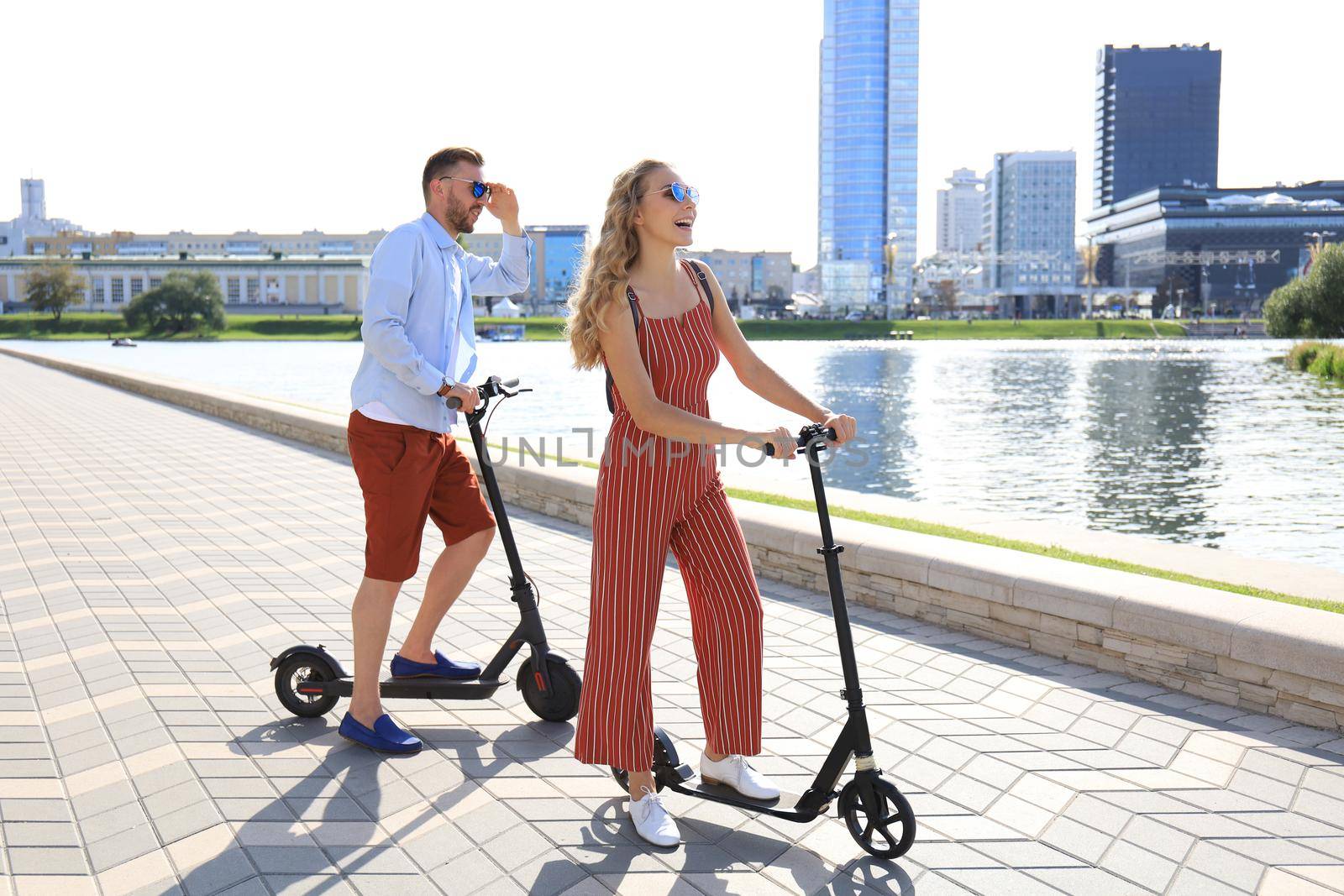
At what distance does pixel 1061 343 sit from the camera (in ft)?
248

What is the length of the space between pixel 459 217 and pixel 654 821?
2.07m

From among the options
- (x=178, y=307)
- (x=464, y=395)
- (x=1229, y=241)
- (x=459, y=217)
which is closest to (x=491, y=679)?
(x=464, y=395)

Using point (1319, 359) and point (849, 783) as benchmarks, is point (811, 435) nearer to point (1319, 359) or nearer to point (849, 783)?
point (849, 783)

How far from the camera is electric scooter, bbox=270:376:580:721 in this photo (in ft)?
12.9

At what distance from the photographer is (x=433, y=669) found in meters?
4.08

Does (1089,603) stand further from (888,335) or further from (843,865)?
(888,335)

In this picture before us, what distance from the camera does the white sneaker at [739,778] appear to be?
10.3 ft

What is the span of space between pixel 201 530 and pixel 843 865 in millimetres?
6070

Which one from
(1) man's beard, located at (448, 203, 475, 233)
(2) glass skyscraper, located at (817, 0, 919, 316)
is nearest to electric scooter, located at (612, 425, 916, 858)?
(1) man's beard, located at (448, 203, 475, 233)

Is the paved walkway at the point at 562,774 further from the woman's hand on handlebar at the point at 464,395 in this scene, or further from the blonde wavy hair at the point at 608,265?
the blonde wavy hair at the point at 608,265

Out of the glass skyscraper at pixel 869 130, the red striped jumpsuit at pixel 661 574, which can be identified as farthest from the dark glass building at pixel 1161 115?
the red striped jumpsuit at pixel 661 574

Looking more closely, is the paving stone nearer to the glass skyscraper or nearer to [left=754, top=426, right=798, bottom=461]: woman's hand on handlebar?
[left=754, top=426, right=798, bottom=461]: woman's hand on handlebar

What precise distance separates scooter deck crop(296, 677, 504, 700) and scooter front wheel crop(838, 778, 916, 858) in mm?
1530

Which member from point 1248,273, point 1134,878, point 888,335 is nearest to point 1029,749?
point 1134,878
